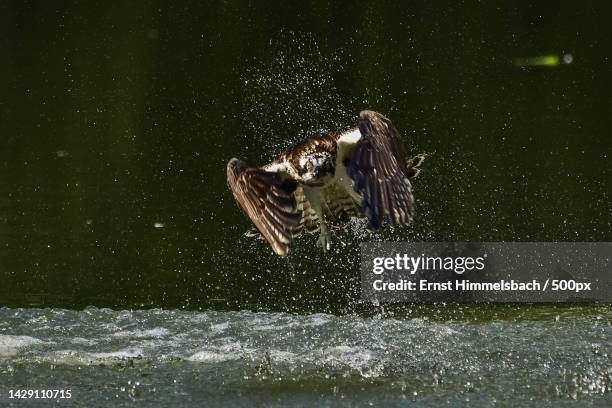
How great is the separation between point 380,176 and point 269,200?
70 centimetres

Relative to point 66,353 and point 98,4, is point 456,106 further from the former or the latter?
point 66,353

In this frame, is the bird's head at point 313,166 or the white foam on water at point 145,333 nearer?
the bird's head at point 313,166

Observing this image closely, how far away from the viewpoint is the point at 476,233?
10.3 m

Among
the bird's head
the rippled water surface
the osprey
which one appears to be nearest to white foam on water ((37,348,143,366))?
the rippled water surface

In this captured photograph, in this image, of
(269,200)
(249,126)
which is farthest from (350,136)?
(249,126)

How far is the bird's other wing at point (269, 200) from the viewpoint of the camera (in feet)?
20.7

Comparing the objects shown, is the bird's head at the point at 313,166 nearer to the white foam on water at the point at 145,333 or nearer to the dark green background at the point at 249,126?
the white foam on water at the point at 145,333

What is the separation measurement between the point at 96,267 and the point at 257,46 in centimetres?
639

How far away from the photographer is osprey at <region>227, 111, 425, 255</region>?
235 inches

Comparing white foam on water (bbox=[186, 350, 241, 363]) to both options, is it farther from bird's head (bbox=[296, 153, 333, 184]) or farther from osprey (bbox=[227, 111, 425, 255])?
bird's head (bbox=[296, 153, 333, 184])

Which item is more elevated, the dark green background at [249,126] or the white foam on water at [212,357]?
the dark green background at [249,126]

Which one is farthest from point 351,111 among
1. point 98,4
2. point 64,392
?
point 64,392

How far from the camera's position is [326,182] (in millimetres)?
6555

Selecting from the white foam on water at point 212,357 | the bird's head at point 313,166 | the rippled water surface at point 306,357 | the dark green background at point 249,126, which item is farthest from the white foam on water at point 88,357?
the dark green background at point 249,126
